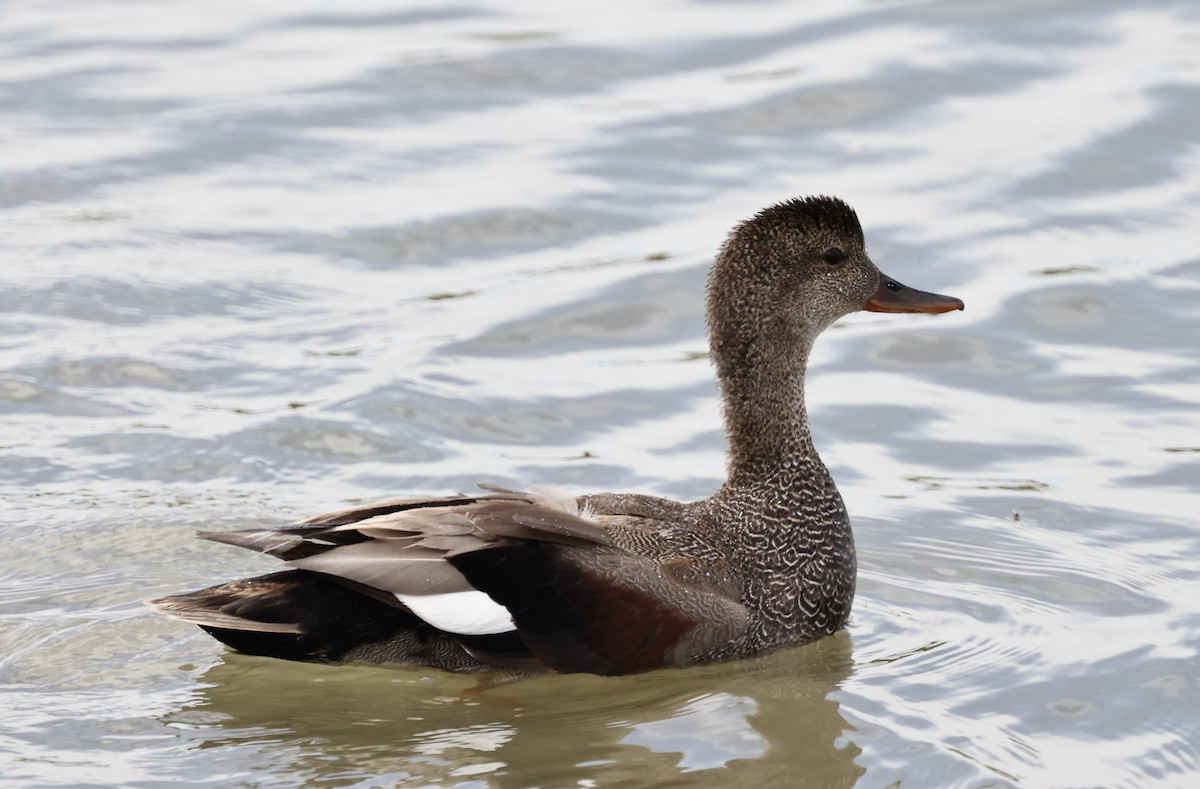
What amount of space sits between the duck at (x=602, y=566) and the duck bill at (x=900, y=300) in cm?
44

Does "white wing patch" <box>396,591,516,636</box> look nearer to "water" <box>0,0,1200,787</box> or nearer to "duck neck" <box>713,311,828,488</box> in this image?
"water" <box>0,0,1200,787</box>

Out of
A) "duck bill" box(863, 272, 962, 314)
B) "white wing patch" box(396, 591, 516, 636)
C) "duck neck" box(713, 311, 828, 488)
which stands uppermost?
"duck bill" box(863, 272, 962, 314)

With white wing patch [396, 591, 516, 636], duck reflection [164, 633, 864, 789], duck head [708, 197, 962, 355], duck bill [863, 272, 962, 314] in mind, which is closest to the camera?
duck reflection [164, 633, 864, 789]

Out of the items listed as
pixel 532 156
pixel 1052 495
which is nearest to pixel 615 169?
pixel 532 156

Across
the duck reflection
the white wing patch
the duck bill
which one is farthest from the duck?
the duck bill

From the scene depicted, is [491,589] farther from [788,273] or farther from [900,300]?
[900,300]

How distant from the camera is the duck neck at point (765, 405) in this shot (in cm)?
791

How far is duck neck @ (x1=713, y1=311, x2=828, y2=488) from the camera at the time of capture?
7.91 m

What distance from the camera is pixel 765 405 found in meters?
7.94

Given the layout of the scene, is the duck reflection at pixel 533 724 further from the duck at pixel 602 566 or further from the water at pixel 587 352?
the duck at pixel 602 566

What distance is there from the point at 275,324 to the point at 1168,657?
5.74 m

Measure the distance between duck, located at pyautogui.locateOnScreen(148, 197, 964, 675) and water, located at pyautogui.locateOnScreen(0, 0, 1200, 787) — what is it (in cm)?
20

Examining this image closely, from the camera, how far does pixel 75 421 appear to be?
9.78 meters

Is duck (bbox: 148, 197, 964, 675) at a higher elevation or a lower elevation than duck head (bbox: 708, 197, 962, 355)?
lower
